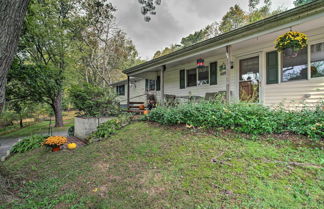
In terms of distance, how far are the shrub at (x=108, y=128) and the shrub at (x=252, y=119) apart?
179 centimetres

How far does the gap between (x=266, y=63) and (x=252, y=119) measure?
299 centimetres

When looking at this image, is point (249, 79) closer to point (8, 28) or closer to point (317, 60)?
point (317, 60)

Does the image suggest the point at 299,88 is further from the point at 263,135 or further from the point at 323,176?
the point at 323,176

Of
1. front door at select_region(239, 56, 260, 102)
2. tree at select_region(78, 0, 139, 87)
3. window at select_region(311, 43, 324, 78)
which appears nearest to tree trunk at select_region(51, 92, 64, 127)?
tree at select_region(78, 0, 139, 87)

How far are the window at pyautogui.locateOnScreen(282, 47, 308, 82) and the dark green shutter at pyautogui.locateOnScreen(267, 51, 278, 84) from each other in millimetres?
206

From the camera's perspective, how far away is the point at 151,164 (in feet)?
8.61

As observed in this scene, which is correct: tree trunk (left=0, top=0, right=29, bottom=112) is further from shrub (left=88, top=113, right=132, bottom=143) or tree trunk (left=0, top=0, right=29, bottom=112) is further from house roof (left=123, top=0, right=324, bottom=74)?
house roof (left=123, top=0, right=324, bottom=74)

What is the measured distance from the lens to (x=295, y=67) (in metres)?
4.50

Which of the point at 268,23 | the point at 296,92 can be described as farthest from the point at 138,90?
the point at 296,92

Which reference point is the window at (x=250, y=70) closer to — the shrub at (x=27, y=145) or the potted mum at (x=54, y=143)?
the potted mum at (x=54, y=143)

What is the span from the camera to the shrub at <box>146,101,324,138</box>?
9.41ft

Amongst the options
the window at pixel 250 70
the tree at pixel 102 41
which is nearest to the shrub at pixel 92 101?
the window at pixel 250 70

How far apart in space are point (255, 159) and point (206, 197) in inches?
46.6

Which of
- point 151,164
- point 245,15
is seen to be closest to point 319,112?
point 151,164
